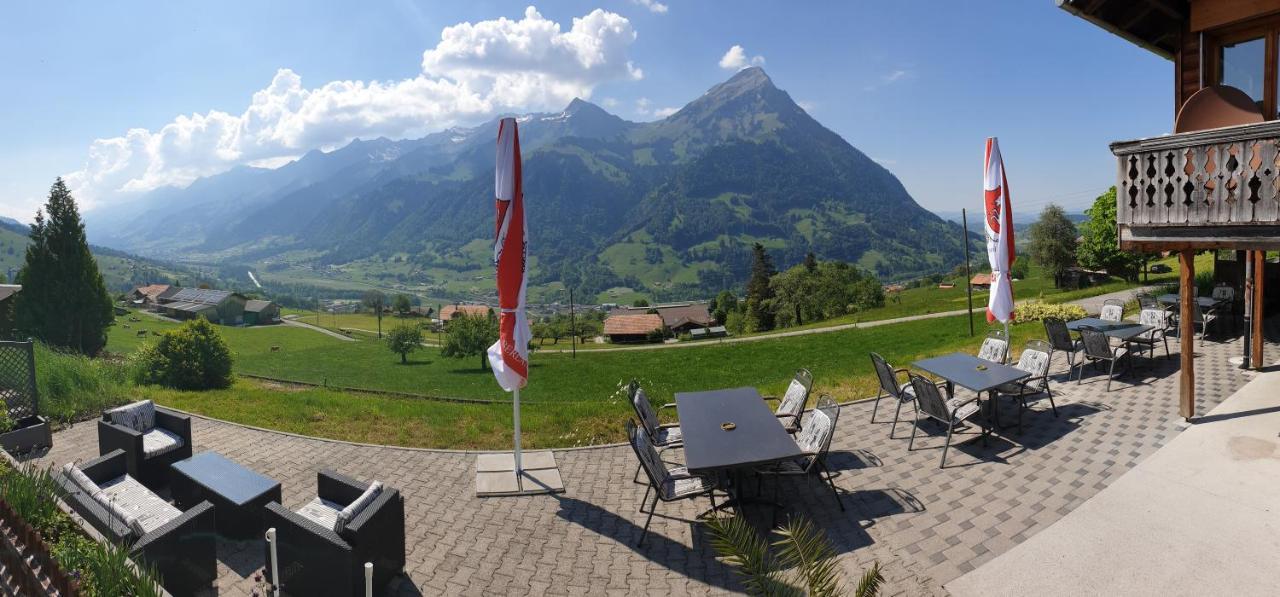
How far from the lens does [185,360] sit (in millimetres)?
15984

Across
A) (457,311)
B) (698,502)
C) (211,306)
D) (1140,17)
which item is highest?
(1140,17)

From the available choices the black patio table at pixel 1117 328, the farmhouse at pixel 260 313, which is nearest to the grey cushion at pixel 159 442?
the black patio table at pixel 1117 328

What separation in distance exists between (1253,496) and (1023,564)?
8.72 ft

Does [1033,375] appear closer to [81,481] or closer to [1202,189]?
[1202,189]

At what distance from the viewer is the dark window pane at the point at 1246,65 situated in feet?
25.7

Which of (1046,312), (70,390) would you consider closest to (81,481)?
(70,390)

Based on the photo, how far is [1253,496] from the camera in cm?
538

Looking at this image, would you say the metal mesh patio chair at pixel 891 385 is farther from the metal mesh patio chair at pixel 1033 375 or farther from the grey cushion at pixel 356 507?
the grey cushion at pixel 356 507

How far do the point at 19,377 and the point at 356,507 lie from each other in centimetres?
783

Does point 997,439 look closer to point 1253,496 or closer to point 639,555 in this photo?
point 1253,496

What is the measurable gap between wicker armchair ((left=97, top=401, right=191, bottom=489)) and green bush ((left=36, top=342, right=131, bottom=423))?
3.68m

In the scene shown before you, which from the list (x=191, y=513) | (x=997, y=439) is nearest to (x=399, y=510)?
(x=191, y=513)

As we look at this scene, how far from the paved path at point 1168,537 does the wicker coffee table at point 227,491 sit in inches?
238

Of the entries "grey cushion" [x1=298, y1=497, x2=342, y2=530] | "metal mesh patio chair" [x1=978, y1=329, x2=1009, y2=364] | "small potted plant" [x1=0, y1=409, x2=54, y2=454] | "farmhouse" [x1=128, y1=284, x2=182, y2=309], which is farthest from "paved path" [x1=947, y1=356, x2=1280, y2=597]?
"farmhouse" [x1=128, y1=284, x2=182, y2=309]
